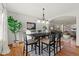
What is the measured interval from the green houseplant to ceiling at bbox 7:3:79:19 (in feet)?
0.56

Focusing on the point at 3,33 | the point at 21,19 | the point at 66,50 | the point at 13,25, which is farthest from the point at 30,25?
the point at 66,50

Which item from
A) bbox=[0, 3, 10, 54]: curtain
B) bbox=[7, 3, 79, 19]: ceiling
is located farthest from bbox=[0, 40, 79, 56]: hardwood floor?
bbox=[7, 3, 79, 19]: ceiling

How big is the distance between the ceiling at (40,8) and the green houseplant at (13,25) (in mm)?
171

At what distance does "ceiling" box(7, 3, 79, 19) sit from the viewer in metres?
1.48

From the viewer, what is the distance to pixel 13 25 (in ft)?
5.03

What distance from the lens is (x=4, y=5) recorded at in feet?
4.84

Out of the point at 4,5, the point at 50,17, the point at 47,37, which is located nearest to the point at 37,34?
the point at 47,37

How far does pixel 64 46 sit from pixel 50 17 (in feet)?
1.98

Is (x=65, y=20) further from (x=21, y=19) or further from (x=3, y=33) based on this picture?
(x=3, y=33)

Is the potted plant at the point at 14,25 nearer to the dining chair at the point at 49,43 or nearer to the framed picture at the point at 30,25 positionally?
the framed picture at the point at 30,25

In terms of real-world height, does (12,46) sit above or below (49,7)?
below

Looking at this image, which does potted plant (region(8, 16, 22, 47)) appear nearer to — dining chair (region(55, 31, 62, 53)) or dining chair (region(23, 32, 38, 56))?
dining chair (region(23, 32, 38, 56))

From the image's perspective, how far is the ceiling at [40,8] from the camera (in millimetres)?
1483

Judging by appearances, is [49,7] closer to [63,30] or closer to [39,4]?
[39,4]
